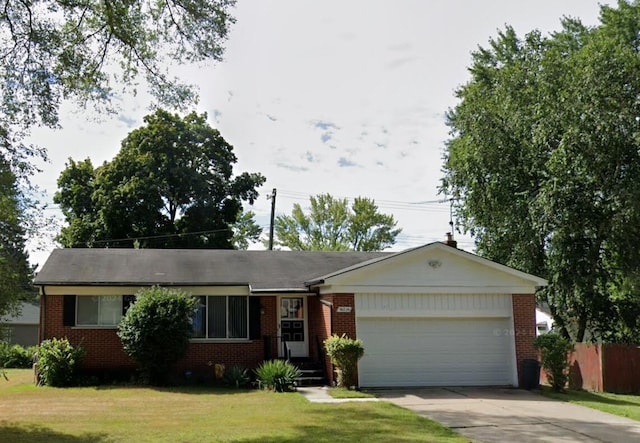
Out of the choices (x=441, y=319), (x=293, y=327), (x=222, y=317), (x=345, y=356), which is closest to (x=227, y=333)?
(x=222, y=317)

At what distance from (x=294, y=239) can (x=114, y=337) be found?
113ft

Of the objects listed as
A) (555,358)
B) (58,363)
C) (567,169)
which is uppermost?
(567,169)

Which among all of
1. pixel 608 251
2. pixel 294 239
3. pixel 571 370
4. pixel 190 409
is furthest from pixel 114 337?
pixel 294 239

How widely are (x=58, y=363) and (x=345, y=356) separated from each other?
791 centimetres

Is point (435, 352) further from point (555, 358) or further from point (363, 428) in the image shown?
point (363, 428)

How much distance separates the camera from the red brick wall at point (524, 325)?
58.4ft

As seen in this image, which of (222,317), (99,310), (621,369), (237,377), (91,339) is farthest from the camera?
(222,317)

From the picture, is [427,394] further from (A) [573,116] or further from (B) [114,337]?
(A) [573,116]

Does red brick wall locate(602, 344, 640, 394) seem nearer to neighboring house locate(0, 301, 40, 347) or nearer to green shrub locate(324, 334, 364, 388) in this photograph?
green shrub locate(324, 334, 364, 388)

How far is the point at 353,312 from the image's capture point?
1712 cm

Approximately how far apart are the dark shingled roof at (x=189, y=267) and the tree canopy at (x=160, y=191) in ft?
40.2

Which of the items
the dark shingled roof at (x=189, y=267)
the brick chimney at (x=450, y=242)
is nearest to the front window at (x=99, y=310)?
the dark shingled roof at (x=189, y=267)

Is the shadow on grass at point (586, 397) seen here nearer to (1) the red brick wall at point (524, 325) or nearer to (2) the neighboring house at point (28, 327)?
(1) the red brick wall at point (524, 325)

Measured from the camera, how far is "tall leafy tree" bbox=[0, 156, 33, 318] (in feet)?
35.0
